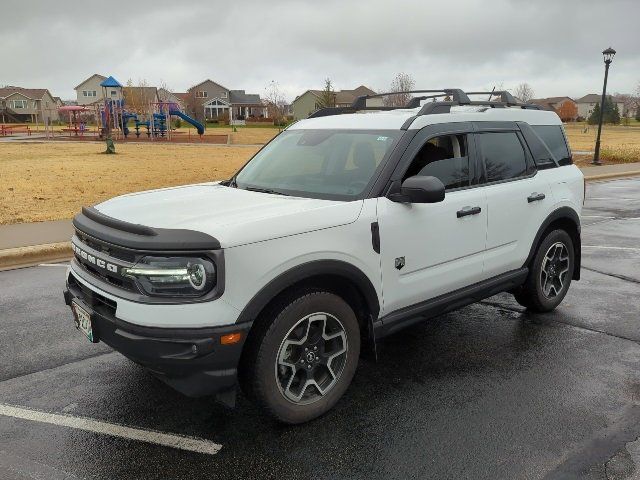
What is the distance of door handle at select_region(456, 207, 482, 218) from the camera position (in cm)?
404

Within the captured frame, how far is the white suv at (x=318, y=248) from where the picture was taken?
2.88m

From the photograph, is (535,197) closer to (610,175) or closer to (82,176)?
(82,176)

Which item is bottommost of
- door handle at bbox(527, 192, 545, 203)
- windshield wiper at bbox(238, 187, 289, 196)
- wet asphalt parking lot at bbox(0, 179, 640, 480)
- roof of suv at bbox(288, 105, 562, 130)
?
wet asphalt parking lot at bbox(0, 179, 640, 480)

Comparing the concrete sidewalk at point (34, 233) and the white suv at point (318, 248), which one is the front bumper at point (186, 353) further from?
the concrete sidewalk at point (34, 233)

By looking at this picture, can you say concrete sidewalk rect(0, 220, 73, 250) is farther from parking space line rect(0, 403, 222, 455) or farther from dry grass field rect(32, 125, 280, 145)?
dry grass field rect(32, 125, 280, 145)

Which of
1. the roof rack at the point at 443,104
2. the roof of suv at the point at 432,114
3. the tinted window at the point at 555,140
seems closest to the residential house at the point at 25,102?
the roof rack at the point at 443,104

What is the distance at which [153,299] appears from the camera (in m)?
2.90

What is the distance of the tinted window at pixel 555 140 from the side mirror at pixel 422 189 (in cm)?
210

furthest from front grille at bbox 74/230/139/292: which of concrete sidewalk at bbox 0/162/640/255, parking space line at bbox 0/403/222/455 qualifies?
concrete sidewalk at bbox 0/162/640/255

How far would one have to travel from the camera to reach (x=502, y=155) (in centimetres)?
461

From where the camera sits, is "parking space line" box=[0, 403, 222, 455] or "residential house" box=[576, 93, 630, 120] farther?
"residential house" box=[576, 93, 630, 120]

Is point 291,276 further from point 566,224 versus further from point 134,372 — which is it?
point 566,224

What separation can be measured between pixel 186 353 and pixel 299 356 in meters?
0.76

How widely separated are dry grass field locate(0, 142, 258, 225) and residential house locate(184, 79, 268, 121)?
3299 inches
